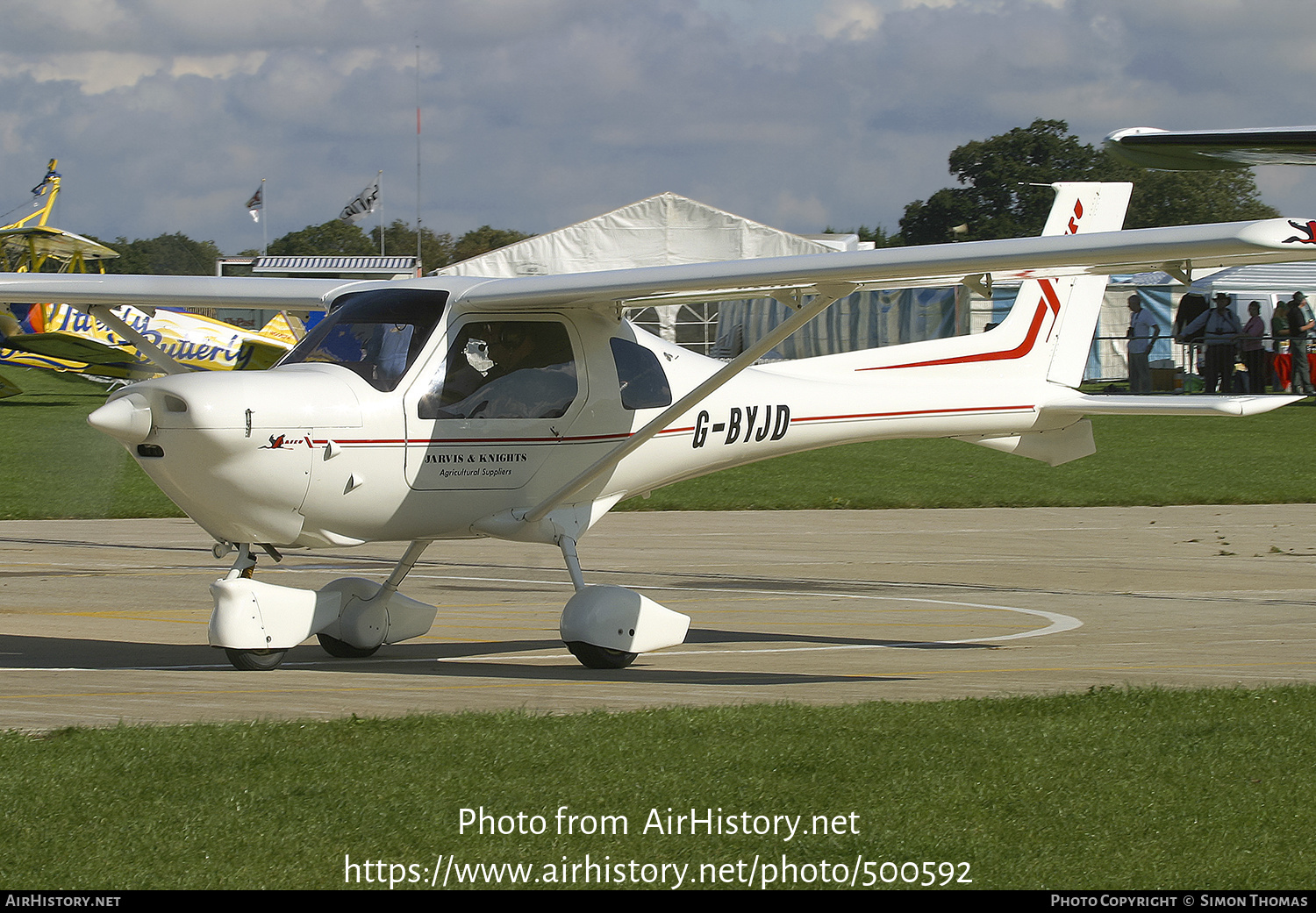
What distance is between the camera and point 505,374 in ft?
27.4

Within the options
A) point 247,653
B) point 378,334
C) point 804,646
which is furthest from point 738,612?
point 247,653

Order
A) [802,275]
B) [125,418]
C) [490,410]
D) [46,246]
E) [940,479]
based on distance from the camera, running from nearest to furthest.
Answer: [125,418] → [802,275] → [490,410] → [940,479] → [46,246]

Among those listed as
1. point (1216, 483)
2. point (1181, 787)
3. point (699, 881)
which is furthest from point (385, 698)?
Result: point (1216, 483)

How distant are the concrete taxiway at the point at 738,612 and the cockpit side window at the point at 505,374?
4.91 feet

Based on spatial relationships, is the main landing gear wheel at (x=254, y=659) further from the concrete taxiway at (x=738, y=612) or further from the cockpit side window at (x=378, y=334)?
the cockpit side window at (x=378, y=334)

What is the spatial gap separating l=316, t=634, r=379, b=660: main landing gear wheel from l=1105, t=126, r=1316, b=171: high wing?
20.1ft

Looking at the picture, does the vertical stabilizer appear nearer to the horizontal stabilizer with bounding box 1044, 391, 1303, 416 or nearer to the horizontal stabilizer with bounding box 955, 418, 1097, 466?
the horizontal stabilizer with bounding box 1044, 391, 1303, 416

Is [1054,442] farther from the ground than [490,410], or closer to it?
closer to it

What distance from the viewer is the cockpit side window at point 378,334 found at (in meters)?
7.95

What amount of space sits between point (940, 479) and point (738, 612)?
33.0ft

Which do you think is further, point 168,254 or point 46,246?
point 168,254

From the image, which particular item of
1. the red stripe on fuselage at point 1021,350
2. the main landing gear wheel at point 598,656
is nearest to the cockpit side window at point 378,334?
the main landing gear wheel at point 598,656

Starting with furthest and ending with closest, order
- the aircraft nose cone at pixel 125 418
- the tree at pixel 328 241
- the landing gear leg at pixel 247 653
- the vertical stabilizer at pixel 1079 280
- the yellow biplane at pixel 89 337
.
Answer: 1. the tree at pixel 328 241
2. the yellow biplane at pixel 89 337
3. the vertical stabilizer at pixel 1079 280
4. the landing gear leg at pixel 247 653
5. the aircraft nose cone at pixel 125 418

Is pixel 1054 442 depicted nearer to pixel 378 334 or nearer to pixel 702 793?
pixel 378 334
